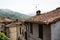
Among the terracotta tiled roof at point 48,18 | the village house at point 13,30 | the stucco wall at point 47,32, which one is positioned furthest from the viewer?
the village house at point 13,30

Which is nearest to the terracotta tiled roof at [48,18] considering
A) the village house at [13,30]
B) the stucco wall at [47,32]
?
the stucco wall at [47,32]

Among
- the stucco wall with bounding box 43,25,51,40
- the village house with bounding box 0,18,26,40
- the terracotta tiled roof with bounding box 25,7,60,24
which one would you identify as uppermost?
the terracotta tiled roof with bounding box 25,7,60,24

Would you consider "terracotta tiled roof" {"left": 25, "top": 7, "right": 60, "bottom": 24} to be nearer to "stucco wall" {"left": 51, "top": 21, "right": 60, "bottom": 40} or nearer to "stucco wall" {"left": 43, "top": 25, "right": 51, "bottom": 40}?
"stucco wall" {"left": 51, "top": 21, "right": 60, "bottom": 40}

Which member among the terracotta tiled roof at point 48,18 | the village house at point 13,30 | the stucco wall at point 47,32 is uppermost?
the terracotta tiled roof at point 48,18

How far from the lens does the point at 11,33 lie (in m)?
33.7

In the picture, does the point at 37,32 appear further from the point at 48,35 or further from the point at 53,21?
the point at 53,21

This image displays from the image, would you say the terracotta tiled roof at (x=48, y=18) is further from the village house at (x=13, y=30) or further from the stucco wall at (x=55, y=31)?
the village house at (x=13, y=30)

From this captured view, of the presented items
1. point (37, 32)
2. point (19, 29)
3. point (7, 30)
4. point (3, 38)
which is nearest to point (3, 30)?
point (7, 30)

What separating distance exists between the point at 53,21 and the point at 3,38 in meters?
10.4

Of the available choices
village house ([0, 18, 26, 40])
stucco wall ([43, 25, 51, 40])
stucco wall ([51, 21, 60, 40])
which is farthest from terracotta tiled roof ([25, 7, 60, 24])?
village house ([0, 18, 26, 40])

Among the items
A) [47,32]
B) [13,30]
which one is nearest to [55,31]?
[47,32]

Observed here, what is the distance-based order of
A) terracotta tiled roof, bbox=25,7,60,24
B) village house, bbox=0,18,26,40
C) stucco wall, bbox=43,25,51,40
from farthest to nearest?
village house, bbox=0,18,26,40 → stucco wall, bbox=43,25,51,40 → terracotta tiled roof, bbox=25,7,60,24

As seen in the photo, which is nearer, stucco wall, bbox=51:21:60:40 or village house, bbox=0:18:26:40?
stucco wall, bbox=51:21:60:40

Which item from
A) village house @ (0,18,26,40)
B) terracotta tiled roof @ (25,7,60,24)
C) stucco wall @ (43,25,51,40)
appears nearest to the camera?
terracotta tiled roof @ (25,7,60,24)
